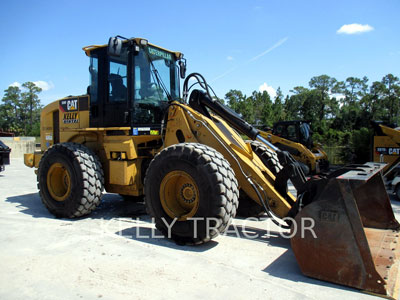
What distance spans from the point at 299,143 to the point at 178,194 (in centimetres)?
1042

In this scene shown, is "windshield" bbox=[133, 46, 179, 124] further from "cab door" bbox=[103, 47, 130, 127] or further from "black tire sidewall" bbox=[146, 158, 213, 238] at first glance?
"black tire sidewall" bbox=[146, 158, 213, 238]

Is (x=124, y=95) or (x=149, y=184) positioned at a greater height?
(x=124, y=95)

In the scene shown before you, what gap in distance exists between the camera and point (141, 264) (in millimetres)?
3840

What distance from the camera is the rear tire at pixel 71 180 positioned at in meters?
5.73

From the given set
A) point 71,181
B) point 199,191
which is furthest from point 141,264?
point 71,181

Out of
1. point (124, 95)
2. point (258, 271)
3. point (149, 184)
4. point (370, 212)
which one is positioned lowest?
point (258, 271)

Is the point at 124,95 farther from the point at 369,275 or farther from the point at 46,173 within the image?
the point at 369,275

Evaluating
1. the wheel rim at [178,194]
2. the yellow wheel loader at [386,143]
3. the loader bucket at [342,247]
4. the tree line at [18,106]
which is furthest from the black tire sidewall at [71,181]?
the tree line at [18,106]

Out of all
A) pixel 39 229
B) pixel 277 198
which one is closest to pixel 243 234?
pixel 277 198

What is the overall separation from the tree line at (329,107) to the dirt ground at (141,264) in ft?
85.1

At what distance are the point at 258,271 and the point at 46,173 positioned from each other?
4.49 m

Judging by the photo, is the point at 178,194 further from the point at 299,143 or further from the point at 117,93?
the point at 299,143

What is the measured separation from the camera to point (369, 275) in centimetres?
317

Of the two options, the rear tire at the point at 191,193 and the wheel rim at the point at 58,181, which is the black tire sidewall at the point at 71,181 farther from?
the rear tire at the point at 191,193
